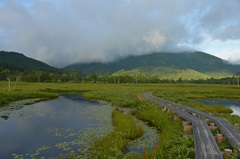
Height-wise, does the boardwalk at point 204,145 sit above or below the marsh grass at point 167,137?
above

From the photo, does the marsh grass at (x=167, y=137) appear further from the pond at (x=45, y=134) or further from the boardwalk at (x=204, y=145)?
the pond at (x=45, y=134)

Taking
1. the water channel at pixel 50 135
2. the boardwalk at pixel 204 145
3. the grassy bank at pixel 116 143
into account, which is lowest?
the water channel at pixel 50 135

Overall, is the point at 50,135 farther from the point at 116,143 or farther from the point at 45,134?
the point at 116,143

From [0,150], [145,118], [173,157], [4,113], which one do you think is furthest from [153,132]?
[4,113]

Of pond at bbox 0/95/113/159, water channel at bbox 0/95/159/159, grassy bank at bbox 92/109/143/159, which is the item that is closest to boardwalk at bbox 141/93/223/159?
water channel at bbox 0/95/159/159

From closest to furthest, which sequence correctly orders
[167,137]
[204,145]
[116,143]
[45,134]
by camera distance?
[204,145] → [116,143] → [167,137] → [45,134]

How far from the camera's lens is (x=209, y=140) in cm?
1744

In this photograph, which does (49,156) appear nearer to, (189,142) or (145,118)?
(189,142)

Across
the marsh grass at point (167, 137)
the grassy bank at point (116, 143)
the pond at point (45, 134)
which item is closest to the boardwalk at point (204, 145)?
the marsh grass at point (167, 137)

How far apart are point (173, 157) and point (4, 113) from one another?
110ft

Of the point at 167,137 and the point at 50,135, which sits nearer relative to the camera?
the point at 167,137

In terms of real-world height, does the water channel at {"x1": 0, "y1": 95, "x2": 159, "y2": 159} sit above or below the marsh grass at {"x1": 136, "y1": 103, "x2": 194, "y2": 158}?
below

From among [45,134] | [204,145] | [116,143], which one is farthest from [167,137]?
[45,134]

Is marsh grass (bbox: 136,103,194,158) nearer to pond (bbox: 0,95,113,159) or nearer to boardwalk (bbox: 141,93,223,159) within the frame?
boardwalk (bbox: 141,93,223,159)
